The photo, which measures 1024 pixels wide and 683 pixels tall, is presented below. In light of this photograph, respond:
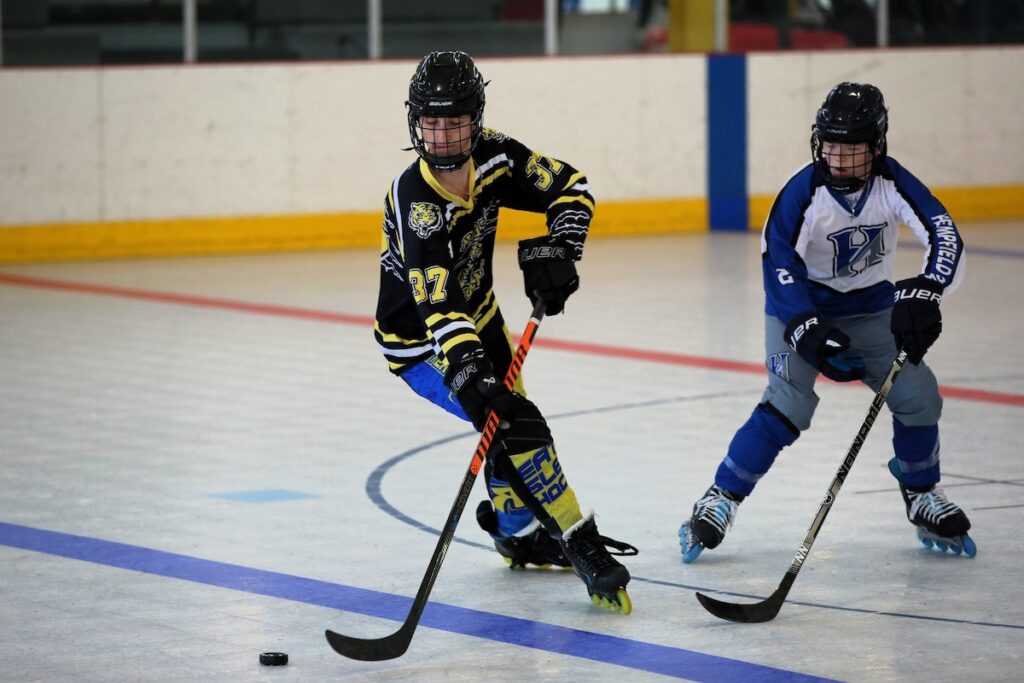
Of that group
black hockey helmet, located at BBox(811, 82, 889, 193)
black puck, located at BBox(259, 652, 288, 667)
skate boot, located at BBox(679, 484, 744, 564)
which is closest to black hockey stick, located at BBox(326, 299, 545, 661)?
black puck, located at BBox(259, 652, 288, 667)

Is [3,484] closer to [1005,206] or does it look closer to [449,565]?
[449,565]

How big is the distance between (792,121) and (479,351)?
10.3 m

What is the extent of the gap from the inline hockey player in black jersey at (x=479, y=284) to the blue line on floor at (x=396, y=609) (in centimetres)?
27

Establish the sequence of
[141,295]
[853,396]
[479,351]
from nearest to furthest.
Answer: [479,351] < [853,396] < [141,295]

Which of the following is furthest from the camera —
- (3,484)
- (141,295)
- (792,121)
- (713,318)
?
(792,121)

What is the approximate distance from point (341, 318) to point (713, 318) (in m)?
2.03

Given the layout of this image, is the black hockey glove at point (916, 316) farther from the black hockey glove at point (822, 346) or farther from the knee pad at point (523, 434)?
the knee pad at point (523, 434)

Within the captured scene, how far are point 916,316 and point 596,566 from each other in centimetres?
104

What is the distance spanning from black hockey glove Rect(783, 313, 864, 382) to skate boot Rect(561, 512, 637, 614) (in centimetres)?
69

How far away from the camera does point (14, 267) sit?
1212cm

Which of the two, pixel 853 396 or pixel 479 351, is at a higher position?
pixel 479 351

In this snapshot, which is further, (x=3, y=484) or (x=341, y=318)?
(x=341, y=318)

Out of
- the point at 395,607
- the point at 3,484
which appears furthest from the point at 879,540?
the point at 3,484

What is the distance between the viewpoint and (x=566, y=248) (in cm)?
454
